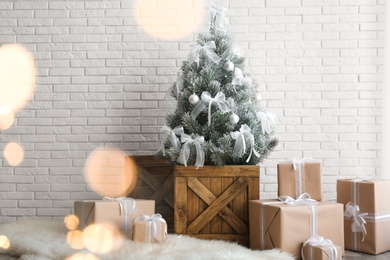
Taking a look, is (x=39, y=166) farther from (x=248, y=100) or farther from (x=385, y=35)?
(x=385, y=35)

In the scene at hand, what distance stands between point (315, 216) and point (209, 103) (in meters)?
0.83

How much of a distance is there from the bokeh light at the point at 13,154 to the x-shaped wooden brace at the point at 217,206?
133 cm

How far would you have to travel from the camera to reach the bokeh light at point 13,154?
344cm

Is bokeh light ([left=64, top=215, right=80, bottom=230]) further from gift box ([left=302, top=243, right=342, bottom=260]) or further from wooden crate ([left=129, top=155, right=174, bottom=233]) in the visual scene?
gift box ([left=302, top=243, right=342, bottom=260])

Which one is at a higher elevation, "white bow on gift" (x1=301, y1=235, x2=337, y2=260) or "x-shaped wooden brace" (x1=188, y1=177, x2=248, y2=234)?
"x-shaped wooden brace" (x1=188, y1=177, x2=248, y2=234)

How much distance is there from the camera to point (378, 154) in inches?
134

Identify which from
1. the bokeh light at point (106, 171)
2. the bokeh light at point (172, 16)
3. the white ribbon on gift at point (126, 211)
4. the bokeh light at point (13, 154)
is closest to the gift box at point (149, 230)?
the white ribbon on gift at point (126, 211)

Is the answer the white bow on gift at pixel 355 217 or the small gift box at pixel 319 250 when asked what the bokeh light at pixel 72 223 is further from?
the white bow on gift at pixel 355 217

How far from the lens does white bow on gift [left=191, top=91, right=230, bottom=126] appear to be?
2.82m

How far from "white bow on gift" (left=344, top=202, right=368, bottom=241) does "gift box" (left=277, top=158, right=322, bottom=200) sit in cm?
20

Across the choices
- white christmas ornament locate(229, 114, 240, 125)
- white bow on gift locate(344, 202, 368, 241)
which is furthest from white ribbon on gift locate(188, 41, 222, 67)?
white bow on gift locate(344, 202, 368, 241)

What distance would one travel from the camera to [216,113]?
282cm

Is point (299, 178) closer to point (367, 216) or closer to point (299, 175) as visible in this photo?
point (299, 175)

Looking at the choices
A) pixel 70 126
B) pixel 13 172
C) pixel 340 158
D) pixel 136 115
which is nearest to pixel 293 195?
pixel 340 158
